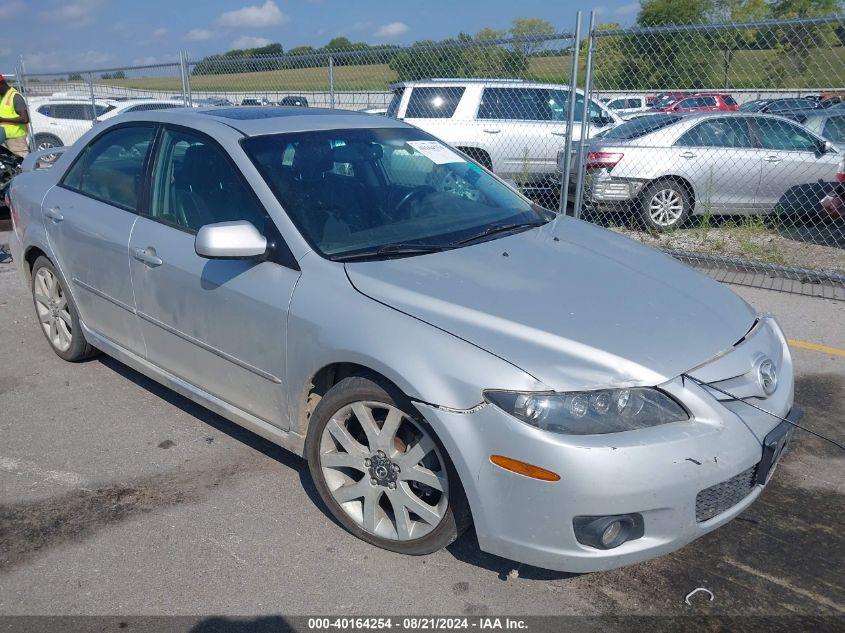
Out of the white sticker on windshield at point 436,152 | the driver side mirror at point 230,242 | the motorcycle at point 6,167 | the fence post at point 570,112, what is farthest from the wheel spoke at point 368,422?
the motorcycle at point 6,167

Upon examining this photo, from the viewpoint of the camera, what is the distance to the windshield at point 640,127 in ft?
30.9

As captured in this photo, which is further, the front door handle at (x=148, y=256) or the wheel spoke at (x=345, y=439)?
the front door handle at (x=148, y=256)

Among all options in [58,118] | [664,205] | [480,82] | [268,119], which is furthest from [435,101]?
[58,118]

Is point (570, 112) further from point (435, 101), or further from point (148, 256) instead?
point (148, 256)

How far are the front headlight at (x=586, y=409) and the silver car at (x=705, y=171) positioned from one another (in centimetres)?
673

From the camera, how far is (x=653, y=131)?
934 cm

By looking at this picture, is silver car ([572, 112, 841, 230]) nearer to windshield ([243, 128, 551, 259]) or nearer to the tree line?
the tree line

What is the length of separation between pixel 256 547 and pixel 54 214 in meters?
2.64

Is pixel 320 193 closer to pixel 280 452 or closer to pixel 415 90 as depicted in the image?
pixel 280 452

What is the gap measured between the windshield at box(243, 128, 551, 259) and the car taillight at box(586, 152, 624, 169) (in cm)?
516

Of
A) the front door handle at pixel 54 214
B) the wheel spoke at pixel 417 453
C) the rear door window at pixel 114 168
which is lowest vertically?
the wheel spoke at pixel 417 453

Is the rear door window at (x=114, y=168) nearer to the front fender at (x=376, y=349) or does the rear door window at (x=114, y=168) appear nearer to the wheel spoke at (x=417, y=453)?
the front fender at (x=376, y=349)

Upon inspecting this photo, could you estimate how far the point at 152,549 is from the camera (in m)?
3.11

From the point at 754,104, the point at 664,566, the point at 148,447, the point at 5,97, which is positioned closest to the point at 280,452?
the point at 148,447
